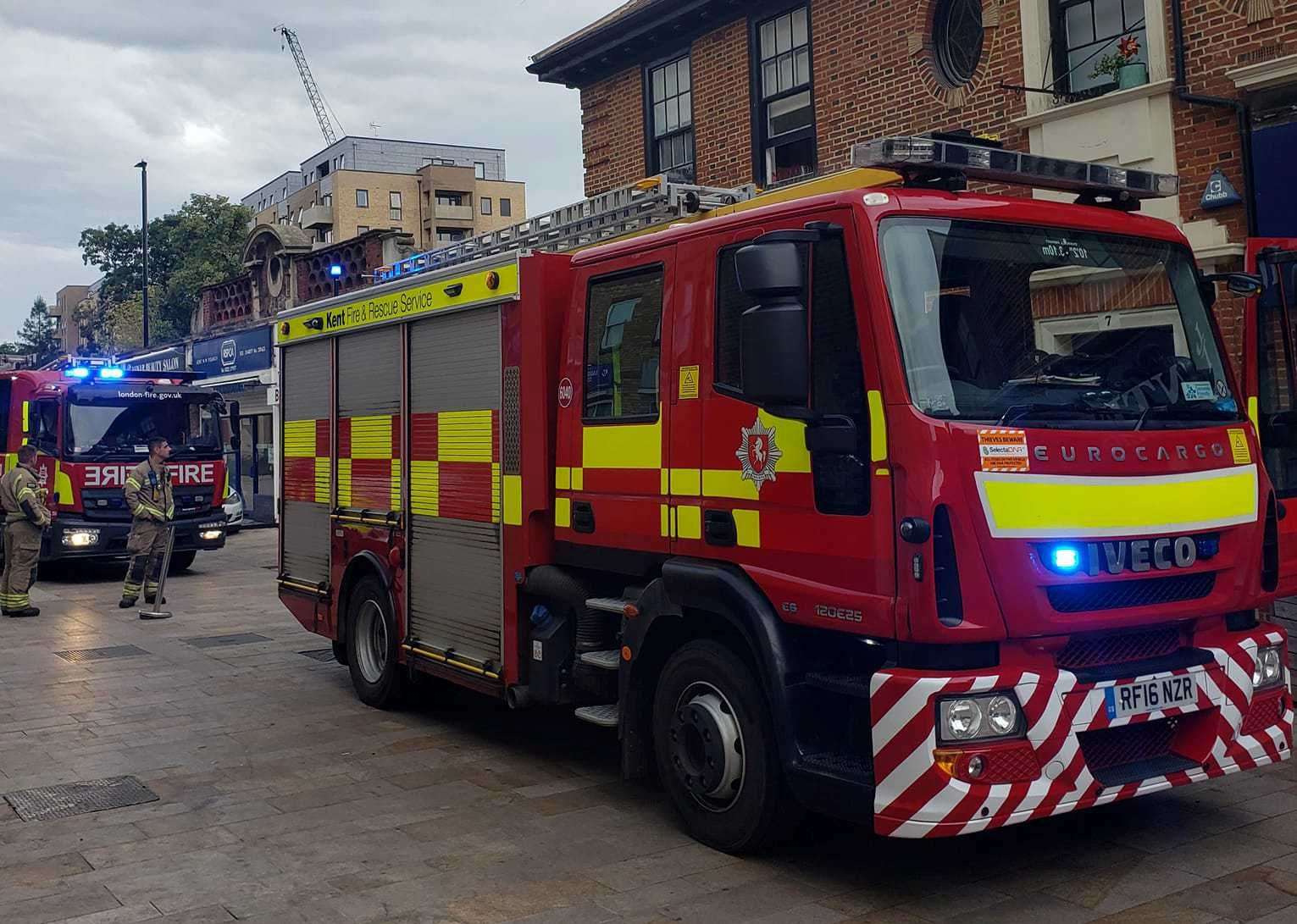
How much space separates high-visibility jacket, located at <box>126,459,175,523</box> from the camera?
14.5 m

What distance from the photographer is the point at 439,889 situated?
5.11m

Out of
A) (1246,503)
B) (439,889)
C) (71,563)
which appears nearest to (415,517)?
(439,889)

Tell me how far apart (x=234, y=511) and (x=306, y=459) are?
1624cm

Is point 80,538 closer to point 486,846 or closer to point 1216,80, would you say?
point 486,846

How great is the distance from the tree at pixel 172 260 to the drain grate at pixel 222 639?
39.7 metres

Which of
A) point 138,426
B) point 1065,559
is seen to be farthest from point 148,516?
point 1065,559

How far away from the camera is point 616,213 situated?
23.3 ft

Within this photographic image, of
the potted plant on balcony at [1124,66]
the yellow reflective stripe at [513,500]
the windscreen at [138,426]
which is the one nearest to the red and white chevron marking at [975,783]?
the yellow reflective stripe at [513,500]

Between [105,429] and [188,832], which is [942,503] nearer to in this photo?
[188,832]

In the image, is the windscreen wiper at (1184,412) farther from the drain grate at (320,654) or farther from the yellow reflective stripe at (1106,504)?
the drain grate at (320,654)

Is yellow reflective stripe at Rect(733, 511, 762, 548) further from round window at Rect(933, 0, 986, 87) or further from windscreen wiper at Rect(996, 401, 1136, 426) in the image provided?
round window at Rect(933, 0, 986, 87)

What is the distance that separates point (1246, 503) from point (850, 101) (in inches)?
389

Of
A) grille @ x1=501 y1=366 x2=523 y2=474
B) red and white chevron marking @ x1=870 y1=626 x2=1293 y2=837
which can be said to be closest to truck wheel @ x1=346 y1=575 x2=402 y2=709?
grille @ x1=501 y1=366 x2=523 y2=474

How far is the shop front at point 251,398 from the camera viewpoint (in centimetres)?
2659
